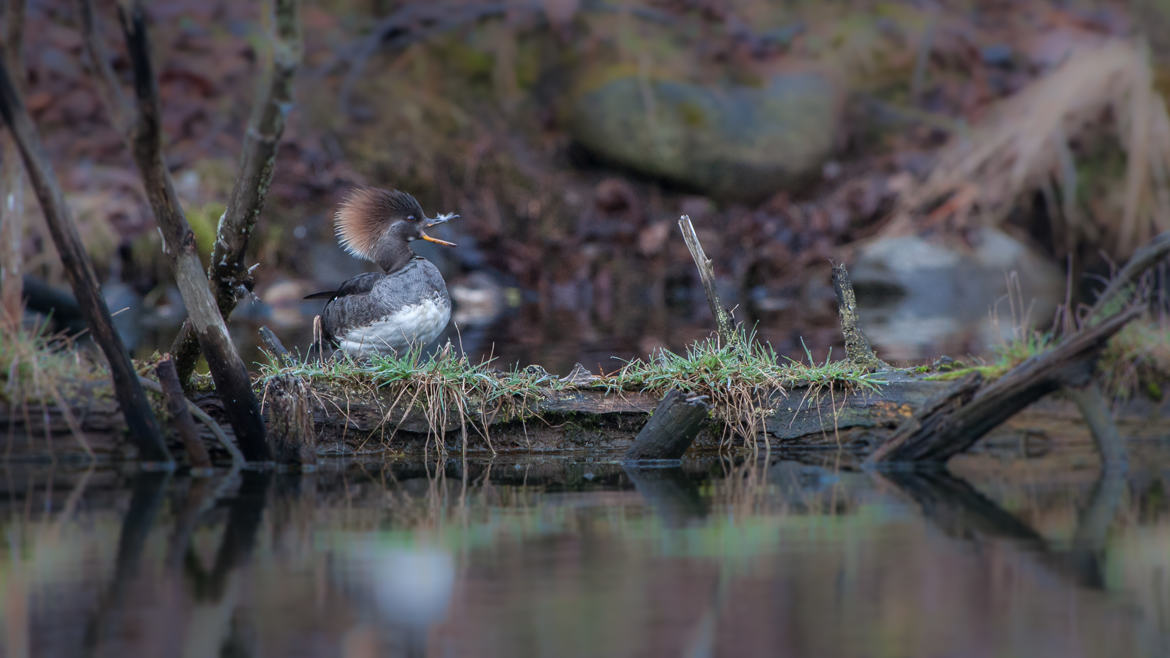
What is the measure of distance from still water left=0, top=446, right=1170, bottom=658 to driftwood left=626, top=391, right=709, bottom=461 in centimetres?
21

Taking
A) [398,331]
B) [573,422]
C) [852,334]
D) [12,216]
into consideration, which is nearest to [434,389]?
[573,422]

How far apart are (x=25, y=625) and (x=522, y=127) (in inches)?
535

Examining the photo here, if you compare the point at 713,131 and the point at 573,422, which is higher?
the point at 713,131

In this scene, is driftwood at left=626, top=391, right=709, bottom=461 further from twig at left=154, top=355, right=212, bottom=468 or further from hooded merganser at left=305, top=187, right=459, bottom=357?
twig at left=154, top=355, right=212, bottom=468

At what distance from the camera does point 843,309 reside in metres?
5.35

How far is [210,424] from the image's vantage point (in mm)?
4812

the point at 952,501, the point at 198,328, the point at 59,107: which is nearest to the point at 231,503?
the point at 198,328

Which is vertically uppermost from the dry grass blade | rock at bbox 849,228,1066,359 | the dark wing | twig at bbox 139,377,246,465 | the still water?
the dry grass blade

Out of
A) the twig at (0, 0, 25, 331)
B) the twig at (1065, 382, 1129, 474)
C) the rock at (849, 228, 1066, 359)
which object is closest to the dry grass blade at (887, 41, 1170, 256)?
the rock at (849, 228, 1066, 359)

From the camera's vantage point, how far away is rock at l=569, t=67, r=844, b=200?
15.0 meters

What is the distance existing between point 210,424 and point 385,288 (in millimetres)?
1169

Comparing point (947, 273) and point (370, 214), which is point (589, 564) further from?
point (947, 273)

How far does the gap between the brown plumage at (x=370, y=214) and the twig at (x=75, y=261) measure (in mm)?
2029

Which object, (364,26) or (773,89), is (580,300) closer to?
(773,89)
